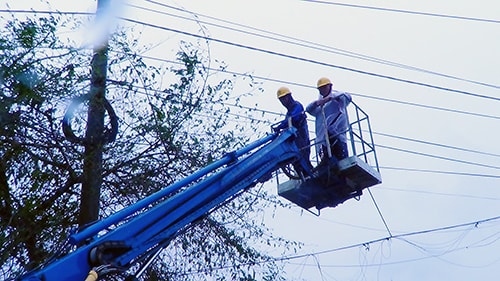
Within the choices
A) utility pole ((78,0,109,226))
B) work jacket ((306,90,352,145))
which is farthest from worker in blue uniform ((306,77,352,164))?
utility pole ((78,0,109,226))

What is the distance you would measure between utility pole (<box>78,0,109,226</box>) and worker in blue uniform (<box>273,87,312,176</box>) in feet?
8.23

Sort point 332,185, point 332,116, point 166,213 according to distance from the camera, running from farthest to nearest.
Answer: point 332,116 → point 332,185 → point 166,213

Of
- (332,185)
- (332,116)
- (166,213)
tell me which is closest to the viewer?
(166,213)


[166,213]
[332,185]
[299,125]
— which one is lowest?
[166,213]

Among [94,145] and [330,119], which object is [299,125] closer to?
[330,119]

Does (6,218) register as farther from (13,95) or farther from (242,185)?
(242,185)

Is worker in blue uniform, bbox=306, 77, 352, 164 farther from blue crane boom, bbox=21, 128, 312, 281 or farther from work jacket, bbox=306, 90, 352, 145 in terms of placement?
blue crane boom, bbox=21, 128, 312, 281

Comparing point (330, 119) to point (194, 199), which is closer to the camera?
point (194, 199)

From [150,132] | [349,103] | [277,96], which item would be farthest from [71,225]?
[349,103]

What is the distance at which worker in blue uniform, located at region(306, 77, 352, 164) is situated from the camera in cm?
1127

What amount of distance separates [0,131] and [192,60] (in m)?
3.05

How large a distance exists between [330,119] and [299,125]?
0.45m

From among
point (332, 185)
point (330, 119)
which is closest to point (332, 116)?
point (330, 119)

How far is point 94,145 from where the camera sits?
37.3 feet
